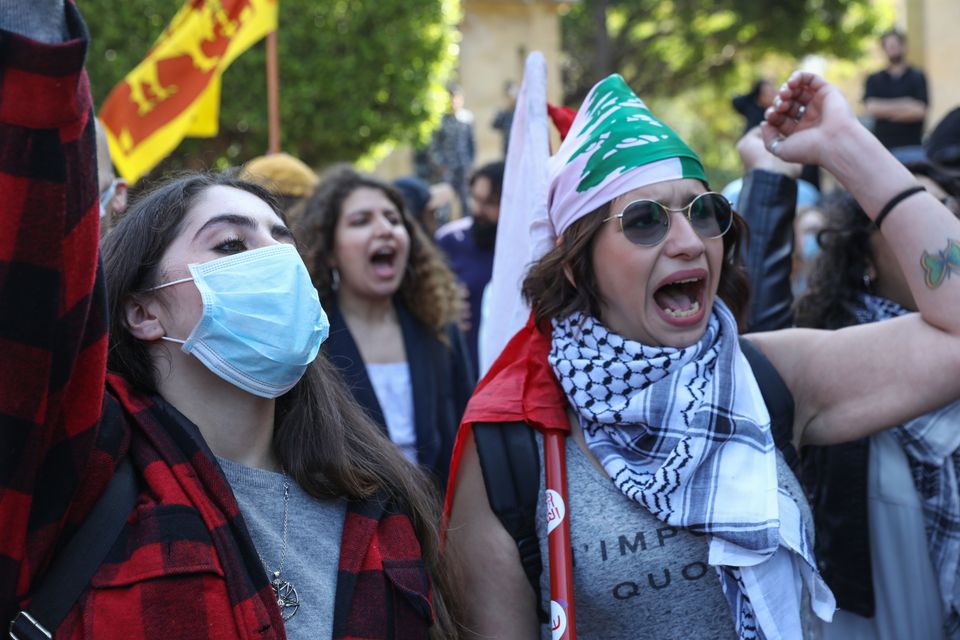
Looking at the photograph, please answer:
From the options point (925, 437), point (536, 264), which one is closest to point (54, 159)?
point (536, 264)

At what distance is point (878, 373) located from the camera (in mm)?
2660

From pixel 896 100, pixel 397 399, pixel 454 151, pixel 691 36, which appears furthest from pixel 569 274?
pixel 691 36

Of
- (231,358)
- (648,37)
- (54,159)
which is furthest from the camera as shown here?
(648,37)

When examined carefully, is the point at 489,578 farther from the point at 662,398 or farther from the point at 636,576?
the point at 662,398

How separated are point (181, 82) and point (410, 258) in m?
2.47

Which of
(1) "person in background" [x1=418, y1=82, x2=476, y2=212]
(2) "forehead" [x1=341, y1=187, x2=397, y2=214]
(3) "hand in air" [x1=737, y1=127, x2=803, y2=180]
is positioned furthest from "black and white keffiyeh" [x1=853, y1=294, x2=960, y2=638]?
(1) "person in background" [x1=418, y1=82, x2=476, y2=212]

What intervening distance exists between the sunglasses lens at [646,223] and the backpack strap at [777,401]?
0.36 m

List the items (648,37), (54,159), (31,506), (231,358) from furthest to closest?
(648,37) < (231,358) < (31,506) < (54,159)

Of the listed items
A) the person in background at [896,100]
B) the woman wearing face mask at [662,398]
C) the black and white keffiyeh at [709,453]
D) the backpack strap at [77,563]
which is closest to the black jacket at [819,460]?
the woman wearing face mask at [662,398]

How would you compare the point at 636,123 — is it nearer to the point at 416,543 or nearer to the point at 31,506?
the point at 416,543

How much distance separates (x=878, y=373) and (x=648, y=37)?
1037 inches

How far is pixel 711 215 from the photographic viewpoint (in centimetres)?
Result: 274

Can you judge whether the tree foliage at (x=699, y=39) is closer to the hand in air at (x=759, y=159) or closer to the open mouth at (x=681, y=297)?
the hand in air at (x=759, y=159)

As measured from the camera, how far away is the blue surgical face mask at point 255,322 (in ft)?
7.59
